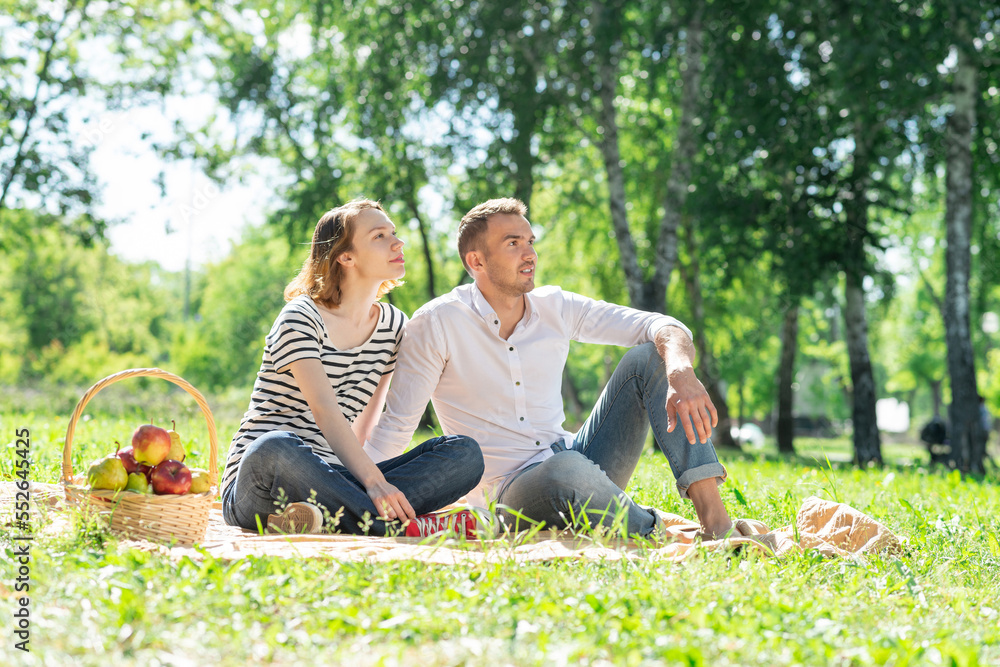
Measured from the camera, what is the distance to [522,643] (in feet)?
7.25

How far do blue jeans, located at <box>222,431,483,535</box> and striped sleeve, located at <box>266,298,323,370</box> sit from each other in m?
0.37

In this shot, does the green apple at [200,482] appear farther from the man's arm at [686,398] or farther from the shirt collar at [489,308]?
the man's arm at [686,398]

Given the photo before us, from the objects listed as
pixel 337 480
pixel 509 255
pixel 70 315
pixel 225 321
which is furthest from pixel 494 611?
pixel 70 315

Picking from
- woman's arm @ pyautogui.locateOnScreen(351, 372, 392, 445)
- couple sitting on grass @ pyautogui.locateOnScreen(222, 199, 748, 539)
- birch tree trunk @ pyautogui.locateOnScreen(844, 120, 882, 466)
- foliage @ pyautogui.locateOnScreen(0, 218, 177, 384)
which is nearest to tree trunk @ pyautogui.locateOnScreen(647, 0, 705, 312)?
birch tree trunk @ pyautogui.locateOnScreen(844, 120, 882, 466)

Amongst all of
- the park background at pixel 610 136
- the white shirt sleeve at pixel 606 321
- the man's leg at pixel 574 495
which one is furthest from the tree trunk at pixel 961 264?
the man's leg at pixel 574 495

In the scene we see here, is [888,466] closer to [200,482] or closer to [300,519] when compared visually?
[300,519]

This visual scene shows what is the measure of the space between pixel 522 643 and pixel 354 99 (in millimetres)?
15597

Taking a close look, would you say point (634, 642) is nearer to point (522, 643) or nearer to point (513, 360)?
point (522, 643)

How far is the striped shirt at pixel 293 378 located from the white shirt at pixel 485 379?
0.14 meters

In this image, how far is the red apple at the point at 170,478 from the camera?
129 inches

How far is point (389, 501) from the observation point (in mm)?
3551

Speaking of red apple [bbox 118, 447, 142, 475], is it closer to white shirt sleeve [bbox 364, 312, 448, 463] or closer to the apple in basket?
the apple in basket

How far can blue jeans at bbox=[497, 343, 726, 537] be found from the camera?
364 centimetres

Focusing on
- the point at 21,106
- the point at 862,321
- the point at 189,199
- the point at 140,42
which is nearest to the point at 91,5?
the point at 140,42
